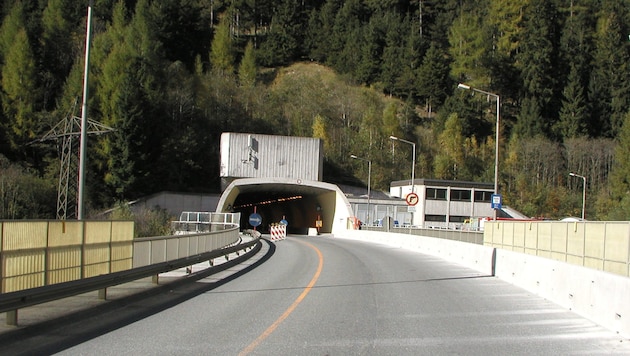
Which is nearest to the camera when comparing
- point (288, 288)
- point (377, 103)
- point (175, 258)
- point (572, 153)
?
point (288, 288)

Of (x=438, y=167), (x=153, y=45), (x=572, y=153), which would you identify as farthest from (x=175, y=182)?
(x=572, y=153)

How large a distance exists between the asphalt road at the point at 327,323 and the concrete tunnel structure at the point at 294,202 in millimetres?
47833

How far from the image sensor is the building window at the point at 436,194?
8038 centimetres

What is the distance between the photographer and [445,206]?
80875 millimetres

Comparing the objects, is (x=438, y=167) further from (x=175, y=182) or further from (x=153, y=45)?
(x=153, y=45)

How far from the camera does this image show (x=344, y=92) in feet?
393

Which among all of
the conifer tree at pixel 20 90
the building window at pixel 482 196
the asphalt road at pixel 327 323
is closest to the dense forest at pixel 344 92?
the conifer tree at pixel 20 90

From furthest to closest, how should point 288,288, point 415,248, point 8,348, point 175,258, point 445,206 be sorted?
1. point 445,206
2. point 415,248
3. point 175,258
4. point 288,288
5. point 8,348

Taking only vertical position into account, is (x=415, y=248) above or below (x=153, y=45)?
below

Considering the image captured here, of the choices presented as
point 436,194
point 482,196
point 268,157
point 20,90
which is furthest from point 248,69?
point 482,196

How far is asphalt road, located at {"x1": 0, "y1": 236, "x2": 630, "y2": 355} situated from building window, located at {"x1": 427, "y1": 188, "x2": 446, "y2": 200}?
62.9 m

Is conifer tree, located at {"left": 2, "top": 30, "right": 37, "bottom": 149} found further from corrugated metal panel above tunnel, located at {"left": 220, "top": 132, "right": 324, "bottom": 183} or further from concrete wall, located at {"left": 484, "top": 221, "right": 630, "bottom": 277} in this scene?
concrete wall, located at {"left": 484, "top": 221, "right": 630, "bottom": 277}

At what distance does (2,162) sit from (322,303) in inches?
2494

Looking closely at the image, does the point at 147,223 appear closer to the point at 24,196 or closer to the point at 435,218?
the point at 24,196
